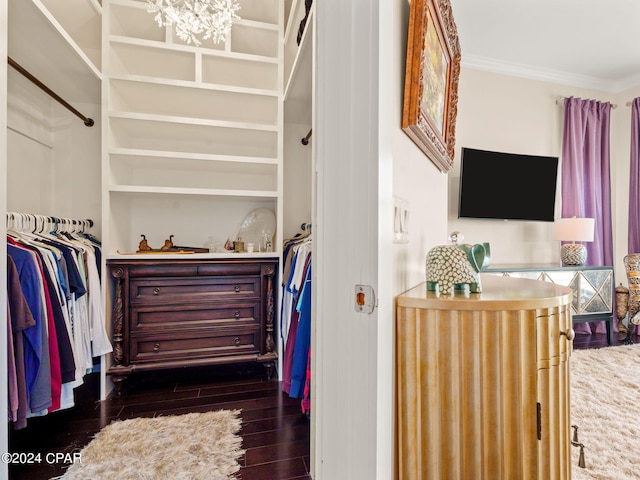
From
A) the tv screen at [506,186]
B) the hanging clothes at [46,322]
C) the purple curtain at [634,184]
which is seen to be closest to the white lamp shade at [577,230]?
the tv screen at [506,186]

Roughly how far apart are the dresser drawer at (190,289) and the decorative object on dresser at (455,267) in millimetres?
1577

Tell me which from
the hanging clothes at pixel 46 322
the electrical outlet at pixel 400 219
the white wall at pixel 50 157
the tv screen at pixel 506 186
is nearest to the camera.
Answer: the electrical outlet at pixel 400 219

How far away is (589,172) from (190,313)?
424cm

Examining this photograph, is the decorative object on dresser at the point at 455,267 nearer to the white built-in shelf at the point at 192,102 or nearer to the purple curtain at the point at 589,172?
the white built-in shelf at the point at 192,102

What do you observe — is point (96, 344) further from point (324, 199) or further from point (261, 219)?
point (324, 199)

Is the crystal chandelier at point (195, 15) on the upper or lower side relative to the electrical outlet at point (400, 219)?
upper

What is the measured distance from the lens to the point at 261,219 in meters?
2.86

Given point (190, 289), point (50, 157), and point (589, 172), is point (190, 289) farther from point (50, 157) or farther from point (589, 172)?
point (589, 172)

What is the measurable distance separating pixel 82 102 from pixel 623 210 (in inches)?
218

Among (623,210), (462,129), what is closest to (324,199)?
(462,129)

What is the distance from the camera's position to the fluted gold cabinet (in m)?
0.86

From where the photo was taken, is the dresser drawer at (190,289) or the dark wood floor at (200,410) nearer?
the dark wood floor at (200,410)

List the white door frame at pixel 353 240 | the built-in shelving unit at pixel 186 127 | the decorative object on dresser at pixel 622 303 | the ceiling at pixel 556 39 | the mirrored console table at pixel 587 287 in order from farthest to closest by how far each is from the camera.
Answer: the decorative object on dresser at pixel 622 303, the mirrored console table at pixel 587 287, the ceiling at pixel 556 39, the built-in shelving unit at pixel 186 127, the white door frame at pixel 353 240

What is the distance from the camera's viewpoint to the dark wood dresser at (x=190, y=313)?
2.15 metres
